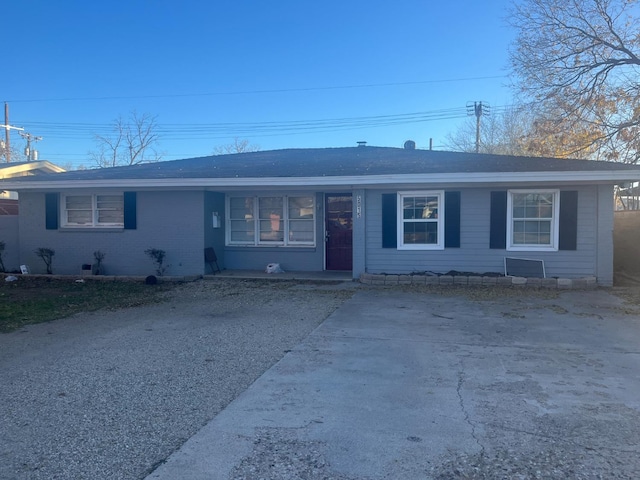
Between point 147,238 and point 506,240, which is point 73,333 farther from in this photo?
point 506,240

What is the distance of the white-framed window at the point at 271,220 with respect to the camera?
1450cm

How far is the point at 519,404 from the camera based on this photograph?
4699 mm

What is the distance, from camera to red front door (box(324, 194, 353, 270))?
14312mm

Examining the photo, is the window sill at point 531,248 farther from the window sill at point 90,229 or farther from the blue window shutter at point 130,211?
the window sill at point 90,229

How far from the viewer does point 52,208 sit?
46.8ft

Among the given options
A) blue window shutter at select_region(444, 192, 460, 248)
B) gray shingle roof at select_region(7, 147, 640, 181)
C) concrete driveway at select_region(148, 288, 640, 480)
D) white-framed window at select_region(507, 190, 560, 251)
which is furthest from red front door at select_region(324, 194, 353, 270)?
concrete driveway at select_region(148, 288, 640, 480)

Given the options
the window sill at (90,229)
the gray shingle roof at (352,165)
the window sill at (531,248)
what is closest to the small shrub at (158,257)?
the window sill at (90,229)

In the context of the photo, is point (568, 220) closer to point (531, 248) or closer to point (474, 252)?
point (531, 248)

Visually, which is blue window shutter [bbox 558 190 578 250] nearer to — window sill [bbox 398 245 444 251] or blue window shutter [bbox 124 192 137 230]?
window sill [bbox 398 245 444 251]

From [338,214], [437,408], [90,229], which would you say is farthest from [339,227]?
[437,408]

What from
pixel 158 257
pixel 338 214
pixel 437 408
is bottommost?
pixel 437 408

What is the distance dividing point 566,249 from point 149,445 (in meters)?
10.8

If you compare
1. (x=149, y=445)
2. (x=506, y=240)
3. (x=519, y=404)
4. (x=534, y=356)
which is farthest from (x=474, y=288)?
(x=149, y=445)

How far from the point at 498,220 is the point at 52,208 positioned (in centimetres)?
1197
